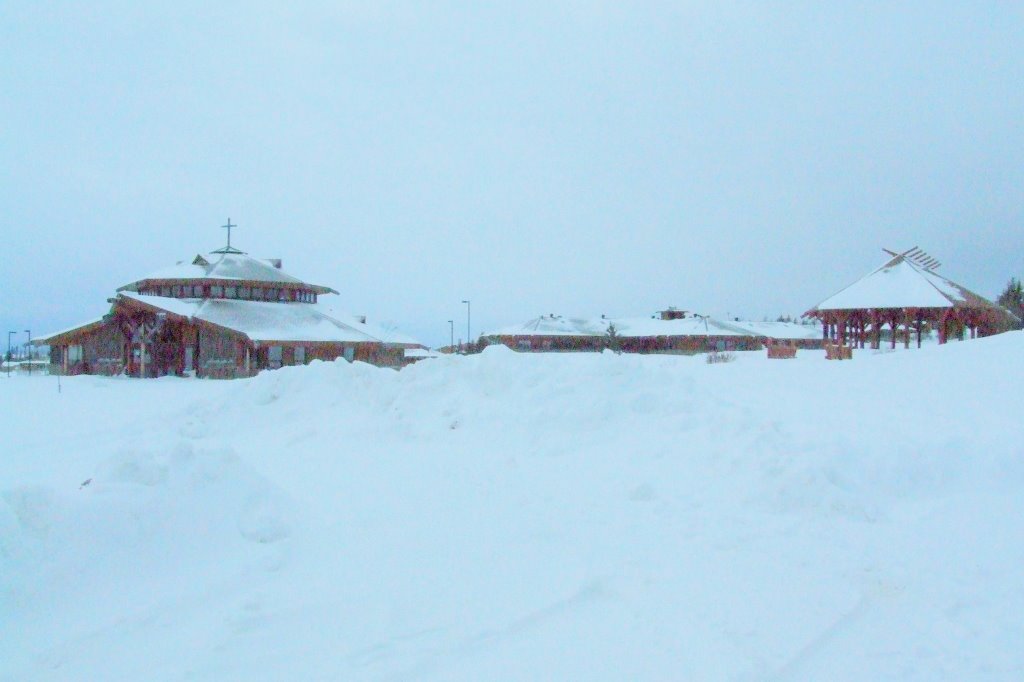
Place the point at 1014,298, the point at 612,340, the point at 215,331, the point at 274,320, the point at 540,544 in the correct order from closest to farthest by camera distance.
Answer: the point at 540,544 < the point at 215,331 < the point at 274,320 < the point at 1014,298 < the point at 612,340

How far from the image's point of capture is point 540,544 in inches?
238

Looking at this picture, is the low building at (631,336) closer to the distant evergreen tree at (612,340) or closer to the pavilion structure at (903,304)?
the distant evergreen tree at (612,340)

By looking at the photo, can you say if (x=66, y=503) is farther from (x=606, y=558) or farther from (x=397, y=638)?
(x=606, y=558)

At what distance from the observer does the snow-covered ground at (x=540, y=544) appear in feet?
13.9

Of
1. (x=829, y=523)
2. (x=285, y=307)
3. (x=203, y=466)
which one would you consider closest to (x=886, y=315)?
(x=829, y=523)

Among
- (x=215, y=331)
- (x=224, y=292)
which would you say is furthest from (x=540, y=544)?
(x=224, y=292)

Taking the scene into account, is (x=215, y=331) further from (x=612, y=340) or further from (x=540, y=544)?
(x=612, y=340)

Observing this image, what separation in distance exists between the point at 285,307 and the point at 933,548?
3746 centimetres

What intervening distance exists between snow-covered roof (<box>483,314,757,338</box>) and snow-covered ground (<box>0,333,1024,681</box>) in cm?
5061

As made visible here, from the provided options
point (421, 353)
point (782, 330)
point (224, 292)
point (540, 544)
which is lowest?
point (540, 544)

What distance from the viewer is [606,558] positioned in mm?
5723

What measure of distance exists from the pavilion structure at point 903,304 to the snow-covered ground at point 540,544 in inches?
646

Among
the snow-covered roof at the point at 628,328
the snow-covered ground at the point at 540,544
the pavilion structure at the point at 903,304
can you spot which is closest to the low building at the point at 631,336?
the snow-covered roof at the point at 628,328

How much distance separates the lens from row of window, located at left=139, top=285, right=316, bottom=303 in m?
38.7
